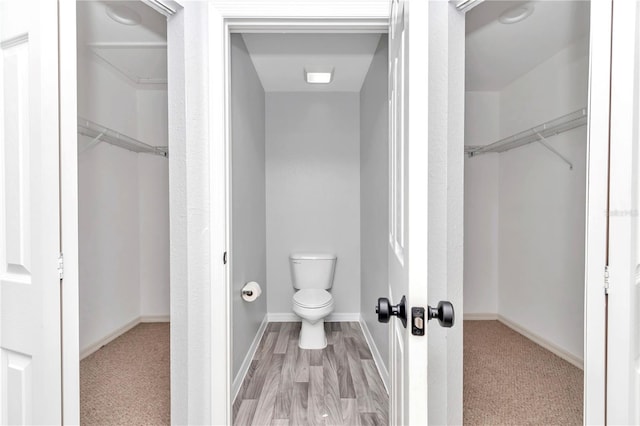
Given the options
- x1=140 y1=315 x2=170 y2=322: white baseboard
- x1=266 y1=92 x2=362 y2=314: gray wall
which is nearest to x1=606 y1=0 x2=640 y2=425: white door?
x1=266 y1=92 x2=362 y2=314: gray wall

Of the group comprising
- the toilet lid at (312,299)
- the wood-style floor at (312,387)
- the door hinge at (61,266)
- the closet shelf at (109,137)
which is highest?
the closet shelf at (109,137)

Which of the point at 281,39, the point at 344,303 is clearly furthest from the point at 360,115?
the point at 344,303

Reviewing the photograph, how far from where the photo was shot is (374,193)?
2605mm

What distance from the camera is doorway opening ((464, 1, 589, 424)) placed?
1.99 meters

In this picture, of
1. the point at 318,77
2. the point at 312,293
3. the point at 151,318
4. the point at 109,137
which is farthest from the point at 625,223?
the point at 151,318

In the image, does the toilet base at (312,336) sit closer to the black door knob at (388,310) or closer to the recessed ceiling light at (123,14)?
the black door knob at (388,310)

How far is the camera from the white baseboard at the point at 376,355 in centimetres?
212

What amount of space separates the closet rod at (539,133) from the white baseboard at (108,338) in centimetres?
353

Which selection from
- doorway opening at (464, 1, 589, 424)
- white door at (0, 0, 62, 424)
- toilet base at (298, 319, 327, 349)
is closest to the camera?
white door at (0, 0, 62, 424)

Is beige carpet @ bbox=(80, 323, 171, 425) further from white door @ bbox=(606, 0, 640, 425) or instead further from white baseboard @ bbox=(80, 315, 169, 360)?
white door @ bbox=(606, 0, 640, 425)

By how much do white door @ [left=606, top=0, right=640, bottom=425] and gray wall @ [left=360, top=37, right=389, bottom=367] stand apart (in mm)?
1221

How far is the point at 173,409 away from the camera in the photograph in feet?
4.67

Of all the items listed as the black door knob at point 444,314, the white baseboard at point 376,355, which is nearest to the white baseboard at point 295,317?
the white baseboard at point 376,355

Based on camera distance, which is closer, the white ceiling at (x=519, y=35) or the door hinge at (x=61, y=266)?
the door hinge at (x=61, y=266)
